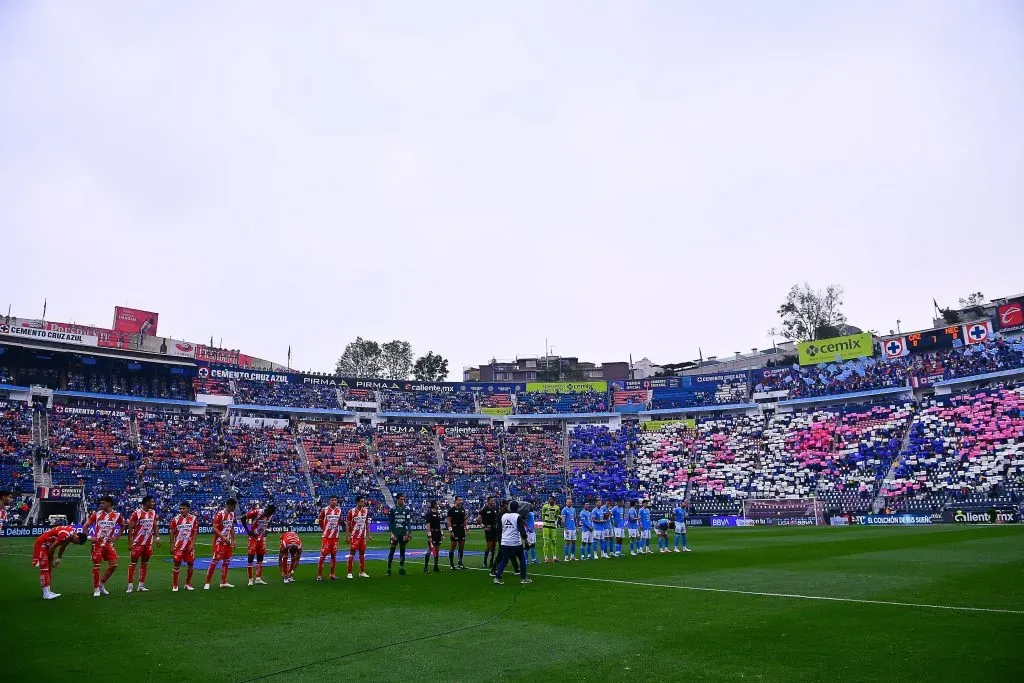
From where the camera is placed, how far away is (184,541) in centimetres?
1711

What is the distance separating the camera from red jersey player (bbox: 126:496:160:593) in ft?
54.6

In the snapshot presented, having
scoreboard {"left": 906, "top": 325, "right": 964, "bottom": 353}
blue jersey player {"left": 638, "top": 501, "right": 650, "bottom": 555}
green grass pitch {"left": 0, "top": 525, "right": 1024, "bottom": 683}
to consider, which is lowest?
green grass pitch {"left": 0, "top": 525, "right": 1024, "bottom": 683}

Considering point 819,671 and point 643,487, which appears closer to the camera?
point 819,671

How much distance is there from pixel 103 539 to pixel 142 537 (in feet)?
2.65

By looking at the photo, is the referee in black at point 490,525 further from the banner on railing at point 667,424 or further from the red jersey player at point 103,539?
the banner on railing at point 667,424

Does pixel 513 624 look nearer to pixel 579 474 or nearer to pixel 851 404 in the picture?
pixel 579 474

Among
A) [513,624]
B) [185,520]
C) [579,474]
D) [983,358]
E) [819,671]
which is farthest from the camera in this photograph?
[579,474]

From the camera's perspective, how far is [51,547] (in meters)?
15.6

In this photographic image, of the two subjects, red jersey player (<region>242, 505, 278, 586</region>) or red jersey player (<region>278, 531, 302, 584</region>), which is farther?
red jersey player (<region>278, 531, 302, 584</region>)

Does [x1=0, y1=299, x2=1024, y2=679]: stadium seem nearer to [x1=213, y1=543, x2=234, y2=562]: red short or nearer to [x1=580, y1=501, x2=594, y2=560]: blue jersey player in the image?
[x1=580, y1=501, x2=594, y2=560]: blue jersey player

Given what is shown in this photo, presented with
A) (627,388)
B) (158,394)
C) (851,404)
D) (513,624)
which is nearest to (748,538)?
(513,624)

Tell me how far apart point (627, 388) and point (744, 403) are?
13.3 meters

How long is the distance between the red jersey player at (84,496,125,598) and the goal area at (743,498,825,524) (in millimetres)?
48779

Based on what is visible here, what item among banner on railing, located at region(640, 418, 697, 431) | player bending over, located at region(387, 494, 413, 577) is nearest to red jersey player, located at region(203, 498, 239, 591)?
player bending over, located at region(387, 494, 413, 577)
